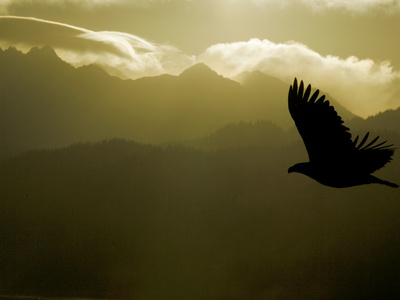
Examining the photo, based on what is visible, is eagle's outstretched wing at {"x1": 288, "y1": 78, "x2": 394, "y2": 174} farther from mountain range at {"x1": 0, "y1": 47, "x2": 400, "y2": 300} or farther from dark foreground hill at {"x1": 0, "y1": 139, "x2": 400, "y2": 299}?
mountain range at {"x1": 0, "y1": 47, "x2": 400, "y2": 300}

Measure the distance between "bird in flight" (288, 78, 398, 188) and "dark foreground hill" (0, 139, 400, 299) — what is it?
14518 centimetres

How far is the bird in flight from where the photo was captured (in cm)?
948

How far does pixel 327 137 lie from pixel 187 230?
163 meters

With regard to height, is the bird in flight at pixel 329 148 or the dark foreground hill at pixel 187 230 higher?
the dark foreground hill at pixel 187 230

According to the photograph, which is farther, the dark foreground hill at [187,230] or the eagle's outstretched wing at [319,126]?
the dark foreground hill at [187,230]

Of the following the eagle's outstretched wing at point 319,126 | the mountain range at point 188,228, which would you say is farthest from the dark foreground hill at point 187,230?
the eagle's outstretched wing at point 319,126

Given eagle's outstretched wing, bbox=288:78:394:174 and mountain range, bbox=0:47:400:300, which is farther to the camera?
mountain range, bbox=0:47:400:300

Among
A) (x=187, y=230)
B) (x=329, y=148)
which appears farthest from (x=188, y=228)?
(x=329, y=148)

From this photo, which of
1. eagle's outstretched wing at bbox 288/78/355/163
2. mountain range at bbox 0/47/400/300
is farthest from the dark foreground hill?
eagle's outstretched wing at bbox 288/78/355/163

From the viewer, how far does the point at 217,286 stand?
16575cm

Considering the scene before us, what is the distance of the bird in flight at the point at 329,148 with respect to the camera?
31.1ft

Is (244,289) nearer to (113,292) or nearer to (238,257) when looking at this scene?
(238,257)

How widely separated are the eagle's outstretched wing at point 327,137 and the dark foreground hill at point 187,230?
145179mm

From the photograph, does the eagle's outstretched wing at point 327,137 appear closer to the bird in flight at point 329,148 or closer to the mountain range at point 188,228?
the bird in flight at point 329,148
